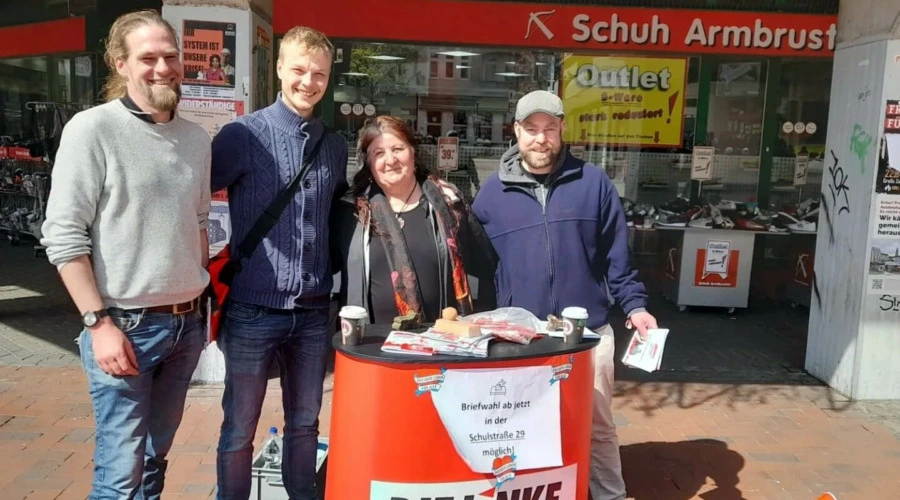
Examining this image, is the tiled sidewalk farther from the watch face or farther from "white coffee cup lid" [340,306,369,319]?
"white coffee cup lid" [340,306,369,319]

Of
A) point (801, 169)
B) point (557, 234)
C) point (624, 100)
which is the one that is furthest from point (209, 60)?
point (801, 169)

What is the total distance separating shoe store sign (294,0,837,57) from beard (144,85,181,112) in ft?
18.2

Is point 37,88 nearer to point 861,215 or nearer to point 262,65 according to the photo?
point 262,65

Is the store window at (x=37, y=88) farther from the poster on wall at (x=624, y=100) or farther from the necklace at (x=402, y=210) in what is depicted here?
the necklace at (x=402, y=210)

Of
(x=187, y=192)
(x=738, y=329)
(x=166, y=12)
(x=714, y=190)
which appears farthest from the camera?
(x=714, y=190)

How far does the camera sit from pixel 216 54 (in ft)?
15.7

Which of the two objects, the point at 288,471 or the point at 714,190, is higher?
the point at 714,190

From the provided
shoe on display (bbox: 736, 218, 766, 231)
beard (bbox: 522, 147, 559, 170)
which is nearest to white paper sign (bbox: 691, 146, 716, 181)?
shoe on display (bbox: 736, 218, 766, 231)

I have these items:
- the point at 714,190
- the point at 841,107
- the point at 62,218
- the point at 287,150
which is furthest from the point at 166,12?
the point at 714,190

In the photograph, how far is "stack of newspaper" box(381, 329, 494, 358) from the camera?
97.9 inches

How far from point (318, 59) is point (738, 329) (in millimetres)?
5535

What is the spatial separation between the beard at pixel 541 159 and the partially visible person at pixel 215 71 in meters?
2.42

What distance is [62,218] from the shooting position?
91.7 inches

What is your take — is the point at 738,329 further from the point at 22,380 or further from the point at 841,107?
the point at 22,380
